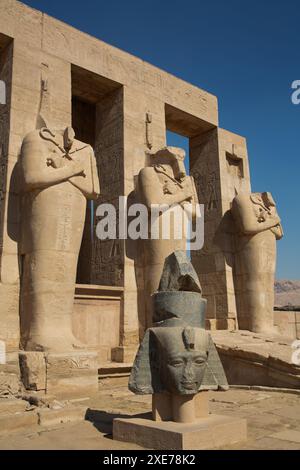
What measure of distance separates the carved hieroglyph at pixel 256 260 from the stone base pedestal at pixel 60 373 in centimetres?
472

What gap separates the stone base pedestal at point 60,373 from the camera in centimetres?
594

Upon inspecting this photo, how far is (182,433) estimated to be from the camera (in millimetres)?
3406

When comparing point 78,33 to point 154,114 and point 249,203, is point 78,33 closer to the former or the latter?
point 154,114

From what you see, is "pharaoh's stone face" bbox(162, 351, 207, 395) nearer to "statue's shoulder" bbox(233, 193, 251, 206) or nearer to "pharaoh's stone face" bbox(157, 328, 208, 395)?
"pharaoh's stone face" bbox(157, 328, 208, 395)

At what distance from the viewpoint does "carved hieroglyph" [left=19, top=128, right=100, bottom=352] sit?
6691 mm

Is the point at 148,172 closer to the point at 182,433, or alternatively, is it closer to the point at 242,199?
the point at 242,199

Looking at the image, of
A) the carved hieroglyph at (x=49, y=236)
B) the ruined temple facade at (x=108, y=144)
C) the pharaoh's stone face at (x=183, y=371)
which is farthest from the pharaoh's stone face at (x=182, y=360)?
the ruined temple facade at (x=108, y=144)

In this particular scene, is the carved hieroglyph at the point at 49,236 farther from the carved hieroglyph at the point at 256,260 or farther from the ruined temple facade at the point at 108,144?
the carved hieroglyph at the point at 256,260

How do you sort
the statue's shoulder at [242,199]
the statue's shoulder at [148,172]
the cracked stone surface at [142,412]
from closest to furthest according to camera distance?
the cracked stone surface at [142,412], the statue's shoulder at [148,172], the statue's shoulder at [242,199]

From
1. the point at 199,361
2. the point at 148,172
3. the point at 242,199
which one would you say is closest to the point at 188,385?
the point at 199,361

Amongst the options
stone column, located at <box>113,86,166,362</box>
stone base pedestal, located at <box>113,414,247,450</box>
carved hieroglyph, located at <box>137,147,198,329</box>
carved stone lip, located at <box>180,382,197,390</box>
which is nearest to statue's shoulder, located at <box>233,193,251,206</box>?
carved hieroglyph, located at <box>137,147,198,329</box>

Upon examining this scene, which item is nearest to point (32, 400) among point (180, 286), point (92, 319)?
point (180, 286)

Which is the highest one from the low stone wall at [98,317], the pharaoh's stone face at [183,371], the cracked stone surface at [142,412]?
the low stone wall at [98,317]

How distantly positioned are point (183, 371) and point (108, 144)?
6583 mm
